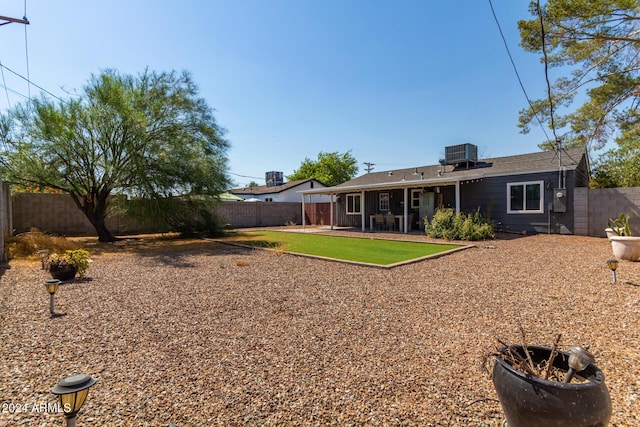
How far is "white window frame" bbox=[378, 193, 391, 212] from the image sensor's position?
17453mm

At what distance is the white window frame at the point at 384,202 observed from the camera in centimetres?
1745

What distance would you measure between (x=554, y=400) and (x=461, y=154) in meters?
16.6

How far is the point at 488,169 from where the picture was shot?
15031mm

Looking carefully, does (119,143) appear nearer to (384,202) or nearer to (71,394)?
(71,394)

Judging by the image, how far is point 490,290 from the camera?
5016 millimetres

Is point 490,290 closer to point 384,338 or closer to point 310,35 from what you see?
point 384,338

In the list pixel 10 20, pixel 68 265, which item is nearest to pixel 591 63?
pixel 68 265

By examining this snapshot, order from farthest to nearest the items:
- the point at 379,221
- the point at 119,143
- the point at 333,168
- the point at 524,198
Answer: the point at 333,168 → the point at 379,221 → the point at 524,198 → the point at 119,143

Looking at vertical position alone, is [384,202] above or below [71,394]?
above

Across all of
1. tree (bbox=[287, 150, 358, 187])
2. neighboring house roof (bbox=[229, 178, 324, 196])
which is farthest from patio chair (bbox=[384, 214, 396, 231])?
tree (bbox=[287, 150, 358, 187])

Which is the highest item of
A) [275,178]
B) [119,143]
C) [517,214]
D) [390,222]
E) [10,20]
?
[10,20]

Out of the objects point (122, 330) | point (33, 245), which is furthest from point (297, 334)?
point (33, 245)

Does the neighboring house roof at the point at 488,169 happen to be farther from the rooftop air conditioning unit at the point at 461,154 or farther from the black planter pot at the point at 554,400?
the black planter pot at the point at 554,400

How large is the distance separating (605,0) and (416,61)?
5.82 m
